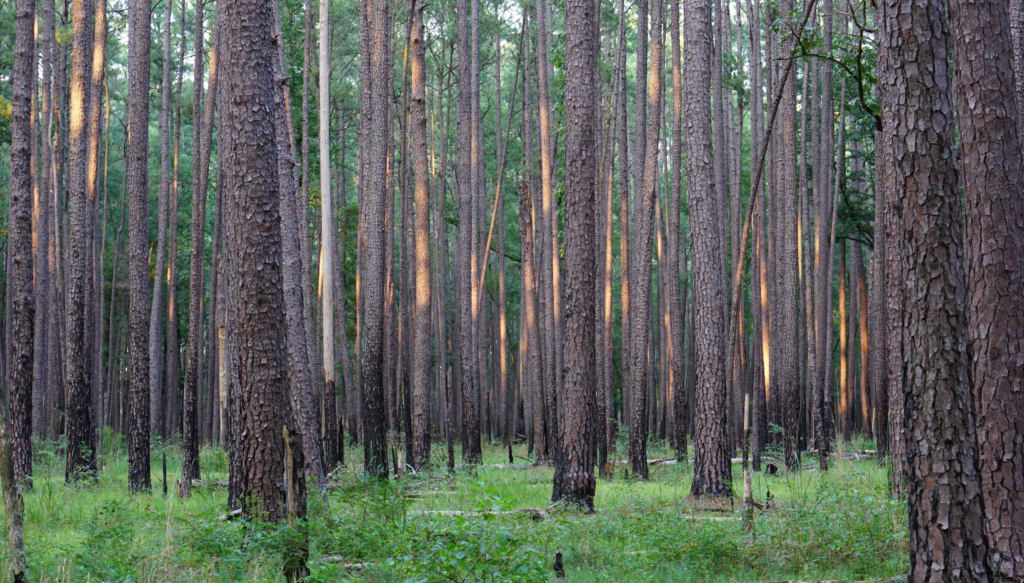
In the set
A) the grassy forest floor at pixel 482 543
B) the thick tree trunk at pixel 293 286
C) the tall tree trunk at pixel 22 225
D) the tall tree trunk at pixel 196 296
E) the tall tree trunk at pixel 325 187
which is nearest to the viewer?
the grassy forest floor at pixel 482 543

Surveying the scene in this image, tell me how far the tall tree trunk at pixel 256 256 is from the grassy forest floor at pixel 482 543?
554 millimetres

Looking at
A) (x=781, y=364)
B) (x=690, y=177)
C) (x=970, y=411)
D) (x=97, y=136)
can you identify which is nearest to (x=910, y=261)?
(x=970, y=411)

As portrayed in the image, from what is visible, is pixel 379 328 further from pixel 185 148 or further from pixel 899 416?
pixel 185 148

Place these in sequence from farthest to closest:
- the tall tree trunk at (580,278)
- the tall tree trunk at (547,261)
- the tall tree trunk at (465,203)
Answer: the tall tree trunk at (465,203)
the tall tree trunk at (547,261)
the tall tree trunk at (580,278)

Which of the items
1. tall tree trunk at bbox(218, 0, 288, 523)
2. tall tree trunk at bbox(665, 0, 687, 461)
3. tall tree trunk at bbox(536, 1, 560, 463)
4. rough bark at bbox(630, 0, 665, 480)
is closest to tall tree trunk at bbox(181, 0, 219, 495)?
tall tree trunk at bbox(218, 0, 288, 523)

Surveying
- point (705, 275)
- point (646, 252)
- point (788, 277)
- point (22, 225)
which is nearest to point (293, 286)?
point (22, 225)

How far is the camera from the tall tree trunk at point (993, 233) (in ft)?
19.0

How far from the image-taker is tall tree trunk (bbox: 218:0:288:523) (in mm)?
6785

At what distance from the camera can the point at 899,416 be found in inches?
361

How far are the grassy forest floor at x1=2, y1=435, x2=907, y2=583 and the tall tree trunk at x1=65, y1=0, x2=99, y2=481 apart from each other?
269 cm

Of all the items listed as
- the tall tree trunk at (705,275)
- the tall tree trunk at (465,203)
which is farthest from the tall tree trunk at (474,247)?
the tall tree trunk at (705,275)

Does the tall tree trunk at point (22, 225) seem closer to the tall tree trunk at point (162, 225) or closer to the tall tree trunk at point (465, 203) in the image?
the tall tree trunk at point (162, 225)

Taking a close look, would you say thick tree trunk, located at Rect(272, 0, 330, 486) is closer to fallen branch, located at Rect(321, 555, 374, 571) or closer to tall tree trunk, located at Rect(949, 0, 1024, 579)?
fallen branch, located at Rect(321, 555, 374, 571)

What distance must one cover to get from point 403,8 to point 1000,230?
25.9 meters
